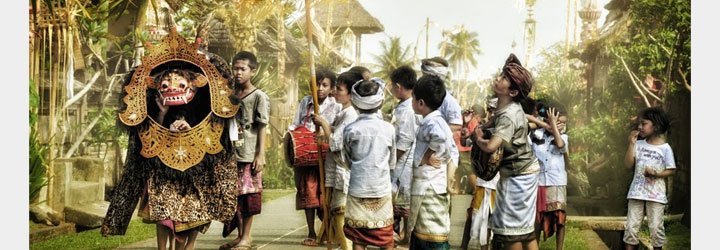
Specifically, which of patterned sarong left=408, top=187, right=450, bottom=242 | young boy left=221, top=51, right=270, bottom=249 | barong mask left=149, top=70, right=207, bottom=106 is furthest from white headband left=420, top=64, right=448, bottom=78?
barong mask left=149, top=70, right=207, bottom=106

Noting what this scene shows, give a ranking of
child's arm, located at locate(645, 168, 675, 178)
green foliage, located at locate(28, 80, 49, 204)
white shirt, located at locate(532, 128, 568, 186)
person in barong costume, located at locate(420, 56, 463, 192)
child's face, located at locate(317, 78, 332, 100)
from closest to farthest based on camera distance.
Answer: child's arm, located at locate(645, 168, 675, 178) < person in barong costume, located at locate(420, 56, 463, 192) < white shirt, located at locate(532, 128, 568, 186) < child's face, located at locate(317, 78, 332, 100) < green foliage, located at locate(28, 80, 49, 204)

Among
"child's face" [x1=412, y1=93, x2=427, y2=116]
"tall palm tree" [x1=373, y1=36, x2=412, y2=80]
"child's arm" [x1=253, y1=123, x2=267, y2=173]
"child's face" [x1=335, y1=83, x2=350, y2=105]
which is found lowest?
"child's arm" [x1=253, y1=123, x2=267, y2=173]

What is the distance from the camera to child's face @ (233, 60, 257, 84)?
7.60m

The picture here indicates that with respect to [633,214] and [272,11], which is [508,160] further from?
[272,11]

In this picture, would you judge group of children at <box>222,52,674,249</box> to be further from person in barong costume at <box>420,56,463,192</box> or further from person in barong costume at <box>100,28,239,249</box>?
person in barong costume at <box>100,28,239,249</box>

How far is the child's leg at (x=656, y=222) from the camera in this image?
23.5 ft

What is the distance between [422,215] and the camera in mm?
6199

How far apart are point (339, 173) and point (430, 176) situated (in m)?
1.23

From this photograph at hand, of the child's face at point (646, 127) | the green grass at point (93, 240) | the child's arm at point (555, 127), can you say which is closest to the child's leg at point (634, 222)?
the child's face at point (646, 127)

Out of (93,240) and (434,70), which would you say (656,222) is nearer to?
(434,70)

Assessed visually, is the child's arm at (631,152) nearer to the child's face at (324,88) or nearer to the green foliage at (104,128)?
the child's face at (324,88)

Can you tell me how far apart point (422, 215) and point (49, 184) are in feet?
13.3

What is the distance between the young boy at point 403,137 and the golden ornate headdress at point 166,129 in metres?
1.17

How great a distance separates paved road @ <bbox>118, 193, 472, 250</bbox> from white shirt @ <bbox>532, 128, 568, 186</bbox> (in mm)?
1131
